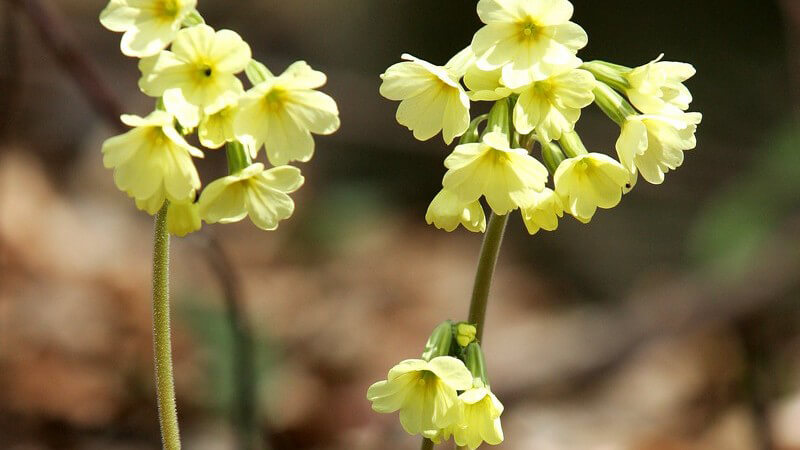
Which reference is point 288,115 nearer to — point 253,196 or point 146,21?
point 253,196

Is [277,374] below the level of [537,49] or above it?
above

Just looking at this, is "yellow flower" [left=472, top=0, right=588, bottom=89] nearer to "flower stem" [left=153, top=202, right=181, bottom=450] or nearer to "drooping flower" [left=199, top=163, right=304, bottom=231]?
"drooping flower" [left=199, top=163, right=304, bottom=231]

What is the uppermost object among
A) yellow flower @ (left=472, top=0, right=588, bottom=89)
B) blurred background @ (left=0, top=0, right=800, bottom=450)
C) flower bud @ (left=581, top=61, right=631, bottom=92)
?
blurred background @ (left=0, top=0, right=800, bottom=450)

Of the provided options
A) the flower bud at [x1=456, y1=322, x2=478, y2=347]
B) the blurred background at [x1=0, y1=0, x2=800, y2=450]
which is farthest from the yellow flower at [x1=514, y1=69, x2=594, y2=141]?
the blurred background at [x1=0, y1=0, x2=800, y2=450]

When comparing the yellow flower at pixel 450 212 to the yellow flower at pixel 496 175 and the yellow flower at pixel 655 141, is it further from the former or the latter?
the yellow flower at pixel 655 141

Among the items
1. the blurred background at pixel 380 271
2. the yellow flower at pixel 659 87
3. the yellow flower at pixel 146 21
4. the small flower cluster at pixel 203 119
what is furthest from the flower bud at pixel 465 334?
the blurred background at pixel 380 271

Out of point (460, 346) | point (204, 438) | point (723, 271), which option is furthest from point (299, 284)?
point (460, 346)

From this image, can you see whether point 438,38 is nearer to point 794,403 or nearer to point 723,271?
point 723,271
